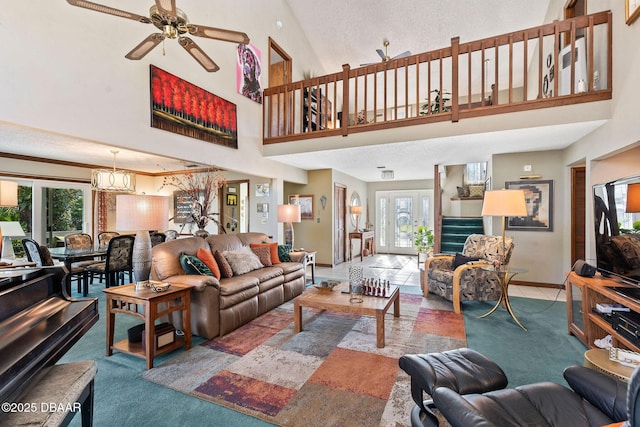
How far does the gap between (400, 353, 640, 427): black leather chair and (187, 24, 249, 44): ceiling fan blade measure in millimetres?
2896

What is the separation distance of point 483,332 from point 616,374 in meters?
1.48

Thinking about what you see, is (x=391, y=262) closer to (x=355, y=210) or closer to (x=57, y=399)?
(x=355, y=210)

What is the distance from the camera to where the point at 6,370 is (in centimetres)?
102

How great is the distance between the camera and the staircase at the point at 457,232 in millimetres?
6406

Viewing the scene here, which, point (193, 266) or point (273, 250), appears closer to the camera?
point (193, 266)

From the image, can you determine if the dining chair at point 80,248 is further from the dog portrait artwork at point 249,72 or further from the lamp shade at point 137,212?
the dog portrait artwork at point 249,72

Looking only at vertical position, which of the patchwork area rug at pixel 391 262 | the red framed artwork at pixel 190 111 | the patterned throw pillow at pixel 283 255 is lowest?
the patchwork area rug at pixel 391 262

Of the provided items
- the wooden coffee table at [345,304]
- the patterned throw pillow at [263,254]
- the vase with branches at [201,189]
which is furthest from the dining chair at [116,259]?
the wooden coffee table at [345,304]

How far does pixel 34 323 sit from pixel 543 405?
8.21ft

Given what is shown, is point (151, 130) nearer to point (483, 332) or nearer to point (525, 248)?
point (483, 332)

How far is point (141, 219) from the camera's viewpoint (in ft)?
7.61

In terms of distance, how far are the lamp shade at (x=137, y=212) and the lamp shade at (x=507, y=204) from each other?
3.46 metres

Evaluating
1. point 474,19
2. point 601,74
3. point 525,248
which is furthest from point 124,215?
point 474,19

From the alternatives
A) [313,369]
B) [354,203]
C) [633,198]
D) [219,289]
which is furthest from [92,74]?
[354,203]
